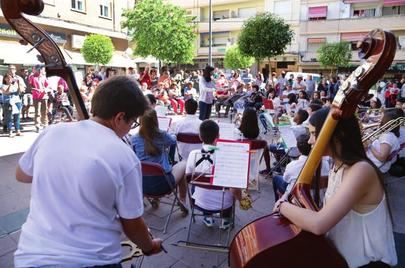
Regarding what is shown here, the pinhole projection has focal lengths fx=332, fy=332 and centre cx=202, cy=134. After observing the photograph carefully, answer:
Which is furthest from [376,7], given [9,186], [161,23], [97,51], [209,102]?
[9,186]

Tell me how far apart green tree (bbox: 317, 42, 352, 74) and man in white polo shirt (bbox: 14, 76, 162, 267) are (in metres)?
26.9

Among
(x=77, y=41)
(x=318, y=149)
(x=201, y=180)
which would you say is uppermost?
(x=77, y=41)

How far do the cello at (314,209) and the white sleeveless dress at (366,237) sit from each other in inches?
2.4

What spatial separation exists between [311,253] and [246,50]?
20.4 metres

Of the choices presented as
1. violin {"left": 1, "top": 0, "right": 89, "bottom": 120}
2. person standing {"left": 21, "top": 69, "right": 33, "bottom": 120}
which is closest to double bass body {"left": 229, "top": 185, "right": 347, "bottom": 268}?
violin {"left": 1, "top": 0, "right": 89, "bottom": 120}

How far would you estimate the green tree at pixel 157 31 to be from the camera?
22.0 meters

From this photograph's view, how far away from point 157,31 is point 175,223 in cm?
1994

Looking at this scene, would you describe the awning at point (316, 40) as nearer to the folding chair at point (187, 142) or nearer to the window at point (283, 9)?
the window at point (283, 9)

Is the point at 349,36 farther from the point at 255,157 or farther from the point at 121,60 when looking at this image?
the point at 255,157

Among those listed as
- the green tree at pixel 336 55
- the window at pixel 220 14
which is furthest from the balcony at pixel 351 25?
the window at pixel 220 14

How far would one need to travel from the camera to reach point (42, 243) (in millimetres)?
1332

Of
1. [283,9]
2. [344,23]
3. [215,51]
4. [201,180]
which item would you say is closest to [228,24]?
[215,51]

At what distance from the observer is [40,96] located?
8.88 m

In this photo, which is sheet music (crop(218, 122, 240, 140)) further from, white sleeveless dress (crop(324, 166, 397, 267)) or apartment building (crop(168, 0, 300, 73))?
apartment building (crop(168, 0, 300, 73))
